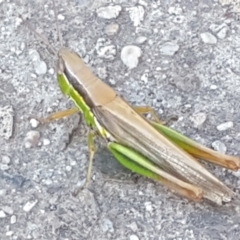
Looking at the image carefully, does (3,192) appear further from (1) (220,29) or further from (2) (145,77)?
(1) (220,29)

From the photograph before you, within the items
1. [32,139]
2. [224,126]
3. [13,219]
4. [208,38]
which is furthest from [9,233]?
[208,38]

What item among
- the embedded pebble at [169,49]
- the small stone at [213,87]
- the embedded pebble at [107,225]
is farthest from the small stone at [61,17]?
→ the embedded pebble at [107,225]

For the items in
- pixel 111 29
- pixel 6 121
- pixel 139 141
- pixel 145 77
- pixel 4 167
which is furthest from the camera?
pixel 111 29

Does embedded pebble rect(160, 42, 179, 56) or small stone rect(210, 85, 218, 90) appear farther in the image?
embedded pebble rect(160, 42, 179, 56)

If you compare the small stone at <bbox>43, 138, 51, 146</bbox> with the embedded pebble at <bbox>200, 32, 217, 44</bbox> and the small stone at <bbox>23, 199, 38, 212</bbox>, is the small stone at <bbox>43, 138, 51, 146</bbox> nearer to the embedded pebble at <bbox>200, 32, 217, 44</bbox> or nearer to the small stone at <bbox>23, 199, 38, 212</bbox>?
the small stone at <bbox>23, 199, 38, 212</bbox>

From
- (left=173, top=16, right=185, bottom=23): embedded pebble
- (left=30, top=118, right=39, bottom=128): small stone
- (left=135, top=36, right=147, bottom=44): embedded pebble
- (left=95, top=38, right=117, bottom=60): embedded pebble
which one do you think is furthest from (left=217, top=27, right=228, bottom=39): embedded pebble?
(left=30, top=118, right=39, bottom=128): small stone

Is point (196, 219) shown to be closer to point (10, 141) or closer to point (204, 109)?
point (204, 109)

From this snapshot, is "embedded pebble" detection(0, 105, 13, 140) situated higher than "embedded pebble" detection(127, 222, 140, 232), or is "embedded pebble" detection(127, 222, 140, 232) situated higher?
"embedded pebble" detection(0, 105, 13, 140)
